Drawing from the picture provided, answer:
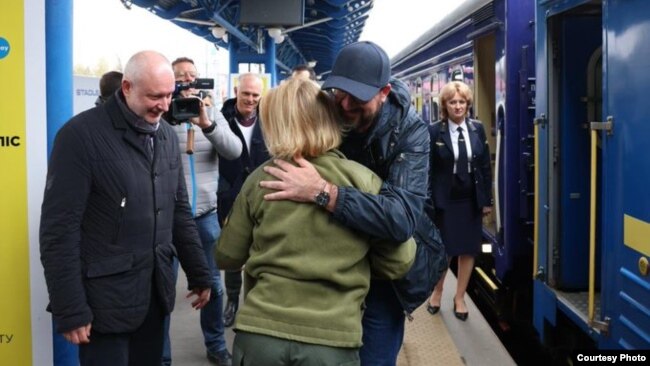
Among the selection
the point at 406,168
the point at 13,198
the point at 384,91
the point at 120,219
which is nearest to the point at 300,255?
the point at 406,168

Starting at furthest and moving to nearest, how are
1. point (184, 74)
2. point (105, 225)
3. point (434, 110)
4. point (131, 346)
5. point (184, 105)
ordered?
point (434, 110) → point (184, 74) → point (184, 105) → point (131, 346) → point (105, 225)

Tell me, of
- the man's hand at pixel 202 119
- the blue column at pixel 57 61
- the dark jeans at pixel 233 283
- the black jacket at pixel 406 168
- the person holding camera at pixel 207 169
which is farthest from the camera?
the dark jeans at pixel 233 283

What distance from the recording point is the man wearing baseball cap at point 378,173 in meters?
1.92

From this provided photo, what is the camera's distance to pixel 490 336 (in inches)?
186

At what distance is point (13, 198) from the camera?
2775 millimetres

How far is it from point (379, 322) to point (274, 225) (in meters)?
0.70

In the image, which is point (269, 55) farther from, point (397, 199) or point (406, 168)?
point (397, 199)

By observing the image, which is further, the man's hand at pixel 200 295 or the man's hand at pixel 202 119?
the man's hand at pixel 202 119

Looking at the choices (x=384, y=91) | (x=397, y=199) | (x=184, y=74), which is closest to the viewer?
(x=397, y=199)

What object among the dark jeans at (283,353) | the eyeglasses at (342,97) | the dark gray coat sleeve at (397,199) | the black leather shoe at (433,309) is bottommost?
the black leather shoe at (433,309)

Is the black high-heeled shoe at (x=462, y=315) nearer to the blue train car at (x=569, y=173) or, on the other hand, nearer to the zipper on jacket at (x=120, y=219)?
the blue train car at (x=569, y=173)

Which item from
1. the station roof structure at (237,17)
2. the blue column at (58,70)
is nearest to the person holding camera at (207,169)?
the blue column at (58,70)

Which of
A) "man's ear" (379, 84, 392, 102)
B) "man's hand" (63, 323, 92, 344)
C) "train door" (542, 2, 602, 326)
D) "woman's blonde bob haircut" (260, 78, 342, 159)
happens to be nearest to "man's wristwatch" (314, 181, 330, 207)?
"woman's blonde bob haircut" (260, 78, 342, 159)

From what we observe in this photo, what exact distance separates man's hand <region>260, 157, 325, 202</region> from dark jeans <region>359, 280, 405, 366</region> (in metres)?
0.61
